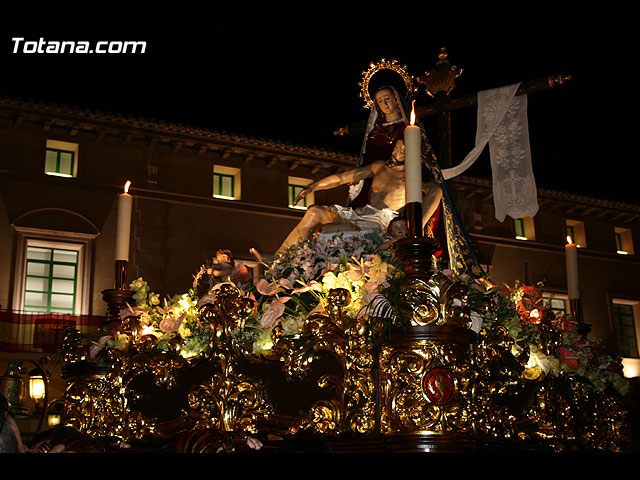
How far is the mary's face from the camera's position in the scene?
23.5 ft

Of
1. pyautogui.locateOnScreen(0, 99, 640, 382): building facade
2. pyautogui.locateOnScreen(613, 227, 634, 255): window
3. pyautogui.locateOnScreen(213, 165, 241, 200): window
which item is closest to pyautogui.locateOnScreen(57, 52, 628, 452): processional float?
pyautogui.locateOnScreen(0, 99, 640, 382): building facade

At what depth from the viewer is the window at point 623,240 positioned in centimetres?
2933

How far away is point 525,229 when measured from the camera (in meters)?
27.9

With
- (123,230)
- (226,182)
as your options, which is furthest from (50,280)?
(123,230)

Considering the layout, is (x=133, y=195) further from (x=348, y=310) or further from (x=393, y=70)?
(x=348, y=310)

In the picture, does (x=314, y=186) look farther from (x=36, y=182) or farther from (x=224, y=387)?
(x=36, y=182)

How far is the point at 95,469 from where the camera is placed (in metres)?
1.36

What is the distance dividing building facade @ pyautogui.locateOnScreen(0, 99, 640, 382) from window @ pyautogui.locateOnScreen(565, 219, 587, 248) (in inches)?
94.6

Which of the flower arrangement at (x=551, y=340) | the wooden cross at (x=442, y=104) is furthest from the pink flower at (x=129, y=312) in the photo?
the wooden cross at (x=442, y=104)

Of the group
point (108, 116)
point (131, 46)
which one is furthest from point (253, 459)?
point (108, 116)

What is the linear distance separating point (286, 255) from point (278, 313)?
1297 mm

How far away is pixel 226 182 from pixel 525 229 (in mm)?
10552

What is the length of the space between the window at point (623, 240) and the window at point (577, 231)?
1847 mm

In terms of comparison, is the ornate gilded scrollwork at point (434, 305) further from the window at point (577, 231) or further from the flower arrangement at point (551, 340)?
the window at point (577, 231)
